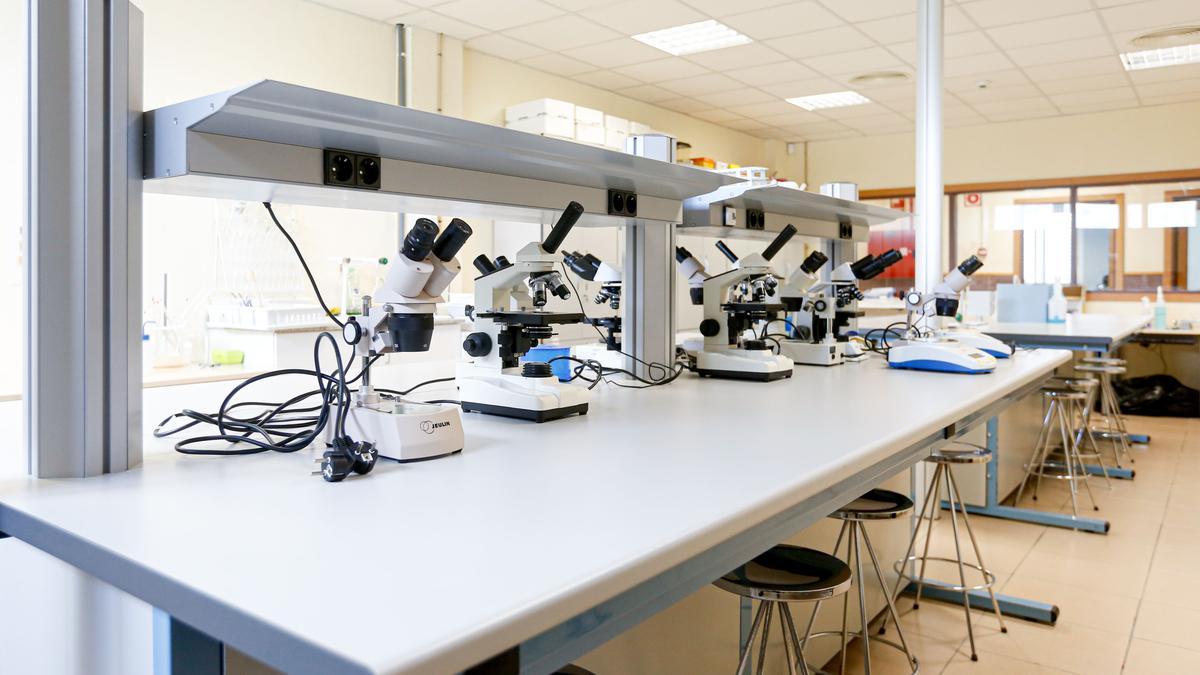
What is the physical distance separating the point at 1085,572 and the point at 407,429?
9.84 feet

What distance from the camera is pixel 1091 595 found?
285 centimetres

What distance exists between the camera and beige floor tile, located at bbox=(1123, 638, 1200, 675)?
2.28 meters

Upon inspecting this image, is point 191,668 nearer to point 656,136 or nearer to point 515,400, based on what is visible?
point 515,400

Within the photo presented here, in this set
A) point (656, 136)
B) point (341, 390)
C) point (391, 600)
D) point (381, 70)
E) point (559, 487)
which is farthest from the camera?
point (381, 70)

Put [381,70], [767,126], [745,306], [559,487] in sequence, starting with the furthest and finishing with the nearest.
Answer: [767,126]
[381,70]
[745,306]
[559,487]

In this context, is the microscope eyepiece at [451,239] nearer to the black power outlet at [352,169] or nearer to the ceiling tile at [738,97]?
the black power outlet at [352,169]

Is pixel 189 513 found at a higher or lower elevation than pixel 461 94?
lower

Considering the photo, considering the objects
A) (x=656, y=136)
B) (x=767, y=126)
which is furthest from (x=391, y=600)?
(x=767, y=126)

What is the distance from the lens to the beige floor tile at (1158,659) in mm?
2283

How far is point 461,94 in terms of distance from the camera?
537 cm

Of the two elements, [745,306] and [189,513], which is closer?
[189,513]

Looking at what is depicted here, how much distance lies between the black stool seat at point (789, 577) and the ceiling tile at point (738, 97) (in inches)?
221

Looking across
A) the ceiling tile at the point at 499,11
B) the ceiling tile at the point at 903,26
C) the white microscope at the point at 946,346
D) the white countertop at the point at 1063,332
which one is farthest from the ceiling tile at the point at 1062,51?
the white microscope at the point at 946,346

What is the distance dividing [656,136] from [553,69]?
4401mm
